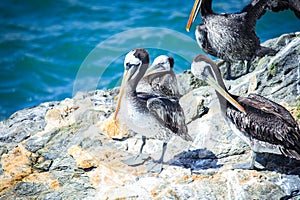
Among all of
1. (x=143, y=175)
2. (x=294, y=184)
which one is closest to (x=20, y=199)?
(x=143, y=175)

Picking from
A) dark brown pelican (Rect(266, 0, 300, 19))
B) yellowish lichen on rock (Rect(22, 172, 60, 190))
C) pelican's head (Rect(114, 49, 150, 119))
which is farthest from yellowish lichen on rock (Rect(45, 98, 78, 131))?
dark brown pelican (Rect(266, 0, 300, 19))

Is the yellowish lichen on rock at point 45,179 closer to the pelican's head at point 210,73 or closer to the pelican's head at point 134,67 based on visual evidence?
the pelican's head at point 134,67

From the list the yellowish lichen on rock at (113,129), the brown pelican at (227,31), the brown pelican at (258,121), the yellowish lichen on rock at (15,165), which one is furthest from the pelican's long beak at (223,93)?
the yellowish lichen on rock at (15,165)

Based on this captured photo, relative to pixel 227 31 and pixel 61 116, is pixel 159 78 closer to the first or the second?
pixel 227 31

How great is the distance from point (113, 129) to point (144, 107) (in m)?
0.71

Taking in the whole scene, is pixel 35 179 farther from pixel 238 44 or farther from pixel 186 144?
pixel 238 44

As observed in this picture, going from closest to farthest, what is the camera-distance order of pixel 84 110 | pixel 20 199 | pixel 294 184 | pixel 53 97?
pixel 294 184 → pixel 20 199 → pixel 84 110 → pixel 53 97

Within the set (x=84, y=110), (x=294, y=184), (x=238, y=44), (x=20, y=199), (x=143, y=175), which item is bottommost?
(x=294, y=184)

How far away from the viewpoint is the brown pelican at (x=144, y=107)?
9.95 ft

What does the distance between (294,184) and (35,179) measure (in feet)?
6.30

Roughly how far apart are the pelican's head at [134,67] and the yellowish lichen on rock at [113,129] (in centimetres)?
53

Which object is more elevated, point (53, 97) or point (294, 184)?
point (53, 97)

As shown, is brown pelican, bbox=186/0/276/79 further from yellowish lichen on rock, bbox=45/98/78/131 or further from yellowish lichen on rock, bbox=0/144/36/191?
yellowish lichen on rock, bbox=0/144/36/191

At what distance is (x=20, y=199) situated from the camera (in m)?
3.28
